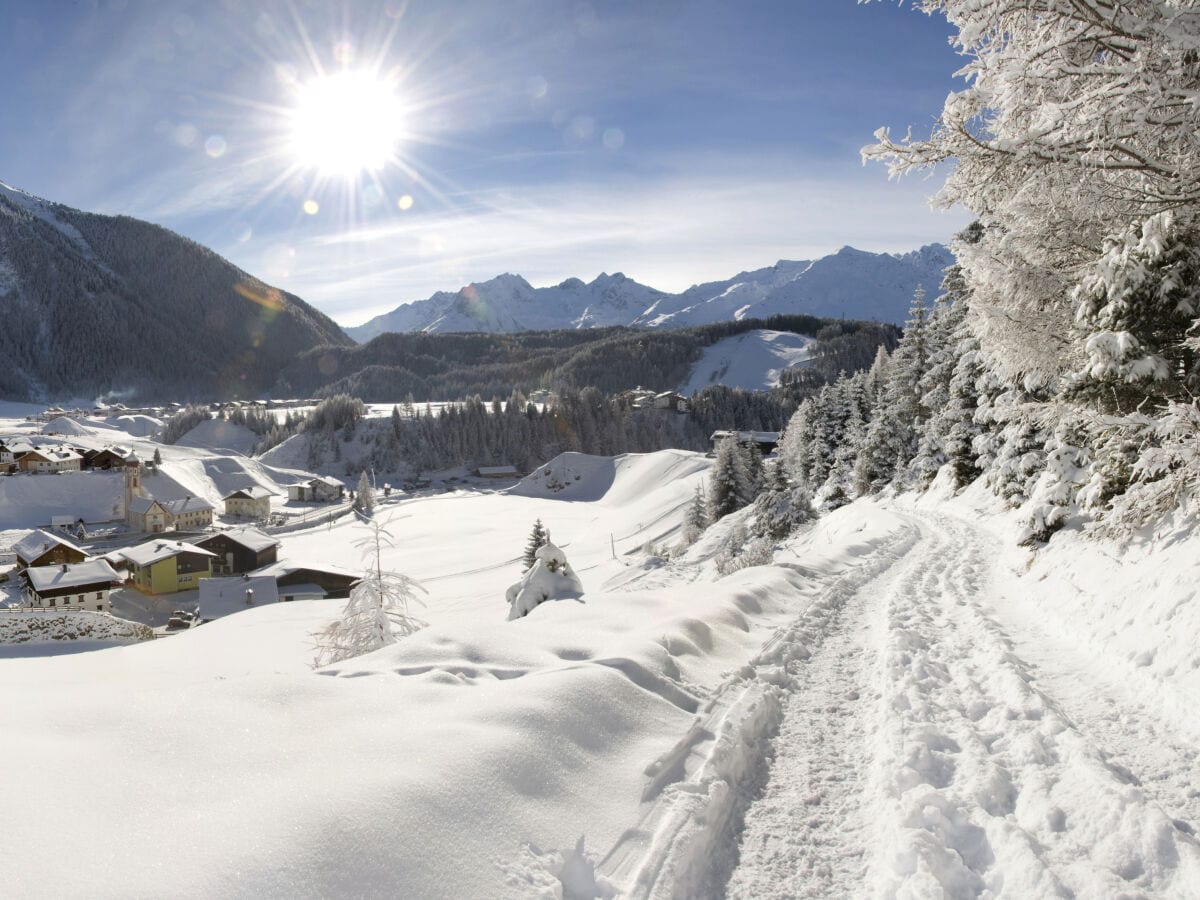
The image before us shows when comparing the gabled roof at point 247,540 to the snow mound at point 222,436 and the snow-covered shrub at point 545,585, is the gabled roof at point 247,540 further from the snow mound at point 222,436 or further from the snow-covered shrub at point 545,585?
the snow mound at point 222,436

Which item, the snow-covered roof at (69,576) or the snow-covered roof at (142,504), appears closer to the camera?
A: the snow-covered roof at (69,576)

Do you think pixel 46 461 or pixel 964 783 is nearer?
pixel 964 783

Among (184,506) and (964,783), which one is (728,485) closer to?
(964,783)

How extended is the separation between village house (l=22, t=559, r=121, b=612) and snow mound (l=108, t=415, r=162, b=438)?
139300mm

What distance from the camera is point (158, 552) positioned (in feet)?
137

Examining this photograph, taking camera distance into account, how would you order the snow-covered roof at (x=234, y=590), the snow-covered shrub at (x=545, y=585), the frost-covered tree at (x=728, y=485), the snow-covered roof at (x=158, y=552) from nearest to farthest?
1. the snow-covered shrub at (x=545, y=585)
2. the snow-covered roof at (x=234, y=590)
3. the snow-covered roof at (x=158, y=552)
4. the frost-covered tree at (x=728, y=485)

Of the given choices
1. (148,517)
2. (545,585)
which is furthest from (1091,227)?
(148,517)

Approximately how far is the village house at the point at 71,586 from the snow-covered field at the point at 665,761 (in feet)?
99.4

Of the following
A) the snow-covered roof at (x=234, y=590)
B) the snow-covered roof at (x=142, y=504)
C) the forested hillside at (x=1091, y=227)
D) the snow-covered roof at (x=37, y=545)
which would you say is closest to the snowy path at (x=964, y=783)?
the forested hillside at (x=1091, y=227)

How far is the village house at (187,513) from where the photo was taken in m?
68.2

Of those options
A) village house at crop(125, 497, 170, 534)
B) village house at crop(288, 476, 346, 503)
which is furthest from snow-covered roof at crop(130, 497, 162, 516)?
village house at crop(288, 476, 346, 503)

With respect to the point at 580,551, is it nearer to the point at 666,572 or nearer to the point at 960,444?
the point at 666,572

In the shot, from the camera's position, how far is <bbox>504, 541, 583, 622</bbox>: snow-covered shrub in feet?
47.3

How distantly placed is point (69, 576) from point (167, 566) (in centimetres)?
887
